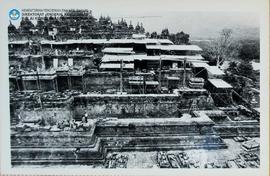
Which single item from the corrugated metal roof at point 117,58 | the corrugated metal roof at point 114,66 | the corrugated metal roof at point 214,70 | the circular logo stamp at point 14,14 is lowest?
the corrugated metal roof at point 214,70

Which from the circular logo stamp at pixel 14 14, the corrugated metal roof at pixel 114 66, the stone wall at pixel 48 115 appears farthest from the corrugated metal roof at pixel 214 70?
the circular logo stamp at pixel 14 14

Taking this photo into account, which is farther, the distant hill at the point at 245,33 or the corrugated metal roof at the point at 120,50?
the corrugated metal roof at the point at 120,50

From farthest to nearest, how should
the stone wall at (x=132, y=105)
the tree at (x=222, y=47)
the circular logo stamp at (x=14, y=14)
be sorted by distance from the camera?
the stone wall at (x=132, y=105) → the tree at (x=222, y=47) → the circular logo stamp at (x=14, y=14)

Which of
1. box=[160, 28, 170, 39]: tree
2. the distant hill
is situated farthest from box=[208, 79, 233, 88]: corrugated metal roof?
box=[160, 28, 170, 39]: tree

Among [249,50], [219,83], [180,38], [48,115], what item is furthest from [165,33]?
[48,115]

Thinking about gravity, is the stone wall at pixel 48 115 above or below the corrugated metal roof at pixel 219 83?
below

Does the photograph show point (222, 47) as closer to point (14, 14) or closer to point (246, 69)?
point (246, 69)

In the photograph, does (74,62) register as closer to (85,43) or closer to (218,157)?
(85,43)

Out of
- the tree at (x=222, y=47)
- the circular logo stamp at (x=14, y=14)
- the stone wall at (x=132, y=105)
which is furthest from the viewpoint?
the stone wall at (x=132, y=105)

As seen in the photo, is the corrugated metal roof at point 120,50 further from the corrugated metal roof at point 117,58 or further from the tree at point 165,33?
the tree at point 165,33
